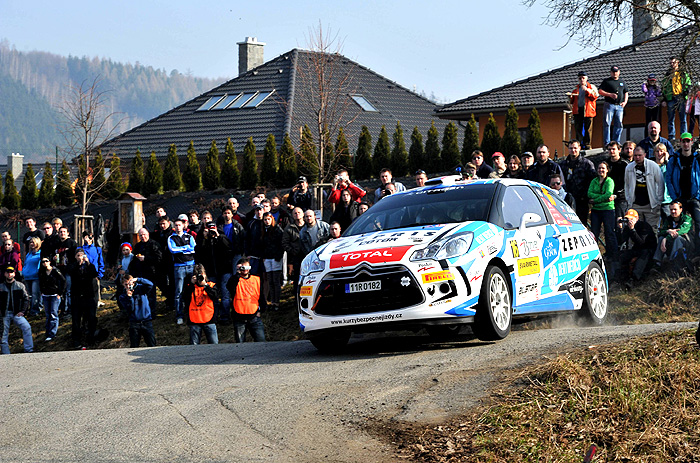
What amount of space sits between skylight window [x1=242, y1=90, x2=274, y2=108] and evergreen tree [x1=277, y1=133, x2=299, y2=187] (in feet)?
34.2

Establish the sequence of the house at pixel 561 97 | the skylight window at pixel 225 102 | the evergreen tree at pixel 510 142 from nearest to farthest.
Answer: the evergreen tree at pixel 510 142, the house at pixel 561 97, the skylight window at pixel 225 102

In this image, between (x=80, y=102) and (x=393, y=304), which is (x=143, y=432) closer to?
(x=393, y=304)

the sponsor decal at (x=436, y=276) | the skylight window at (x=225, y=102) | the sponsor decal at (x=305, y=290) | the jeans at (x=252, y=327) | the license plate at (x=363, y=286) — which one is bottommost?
the jeans at (x=252, y=327)

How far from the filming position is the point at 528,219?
1146 cm

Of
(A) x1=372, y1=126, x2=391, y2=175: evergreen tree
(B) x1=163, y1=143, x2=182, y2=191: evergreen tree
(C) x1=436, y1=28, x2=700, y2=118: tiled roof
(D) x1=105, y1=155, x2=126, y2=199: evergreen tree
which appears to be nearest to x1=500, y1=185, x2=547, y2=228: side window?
(C) x1=436, y1=28, x2=700, y2=118: tiled roof

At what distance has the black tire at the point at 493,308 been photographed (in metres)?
10.1

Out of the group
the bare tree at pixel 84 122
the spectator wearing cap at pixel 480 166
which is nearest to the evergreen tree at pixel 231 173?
the bare tree at pixel 84 122

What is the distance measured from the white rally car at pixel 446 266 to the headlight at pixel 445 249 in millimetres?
10

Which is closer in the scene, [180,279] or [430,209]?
[430,209]

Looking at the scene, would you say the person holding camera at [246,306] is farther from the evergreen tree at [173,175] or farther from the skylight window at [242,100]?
the skylight window at [242,100]

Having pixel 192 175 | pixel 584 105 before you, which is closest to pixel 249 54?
pixel 192 175

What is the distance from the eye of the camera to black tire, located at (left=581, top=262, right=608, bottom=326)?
12422mm

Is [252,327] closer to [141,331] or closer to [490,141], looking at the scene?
[141,331]

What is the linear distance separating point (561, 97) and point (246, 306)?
2030 cm
